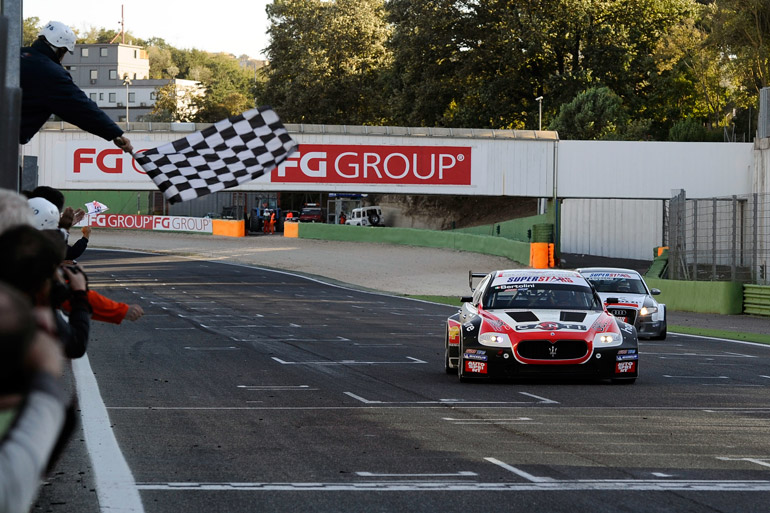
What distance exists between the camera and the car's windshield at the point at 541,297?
48.9 feet

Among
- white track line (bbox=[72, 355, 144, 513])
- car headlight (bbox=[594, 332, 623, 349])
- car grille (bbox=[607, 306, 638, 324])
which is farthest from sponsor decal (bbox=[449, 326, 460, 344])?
car grille (bbox=[607, 306, 638, 324])

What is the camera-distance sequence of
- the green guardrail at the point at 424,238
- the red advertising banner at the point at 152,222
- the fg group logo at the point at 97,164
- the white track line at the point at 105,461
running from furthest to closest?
the red advertising banner at the point at 152,222 < the green guardrail at the point at 424,238 < the fg group logo at the point at 97,164 < the white track line at the point at 105,461

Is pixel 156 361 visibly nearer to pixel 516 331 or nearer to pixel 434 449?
pixel 516 331

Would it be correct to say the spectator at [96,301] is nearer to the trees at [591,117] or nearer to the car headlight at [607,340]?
the car headlight at [607,340]

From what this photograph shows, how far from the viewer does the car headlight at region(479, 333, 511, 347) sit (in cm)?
1378

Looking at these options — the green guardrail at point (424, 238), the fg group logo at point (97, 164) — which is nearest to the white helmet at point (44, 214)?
the fg group logo at point (97, 164)

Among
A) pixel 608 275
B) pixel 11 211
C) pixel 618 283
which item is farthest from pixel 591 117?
pixel 11 211

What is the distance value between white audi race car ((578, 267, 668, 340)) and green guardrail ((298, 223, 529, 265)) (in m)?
24.5

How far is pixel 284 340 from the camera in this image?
20.7 m

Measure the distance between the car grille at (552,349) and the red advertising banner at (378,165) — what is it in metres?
35.4

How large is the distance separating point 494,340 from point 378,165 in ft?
117

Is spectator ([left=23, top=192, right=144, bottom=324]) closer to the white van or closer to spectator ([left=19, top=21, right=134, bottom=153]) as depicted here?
spectator ([left=19, top=21, right=134, bottom=153])

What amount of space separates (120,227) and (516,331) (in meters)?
66.5

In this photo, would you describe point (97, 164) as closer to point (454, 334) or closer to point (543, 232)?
point (543, 232)
